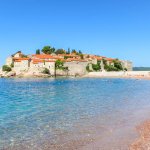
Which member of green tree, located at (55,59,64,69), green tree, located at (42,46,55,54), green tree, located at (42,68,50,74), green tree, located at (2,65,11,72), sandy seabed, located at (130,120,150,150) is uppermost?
green tree, located at (42,46,55,54)

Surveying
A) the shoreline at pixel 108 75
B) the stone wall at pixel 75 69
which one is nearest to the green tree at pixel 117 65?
the shoreline at pixel 108 75

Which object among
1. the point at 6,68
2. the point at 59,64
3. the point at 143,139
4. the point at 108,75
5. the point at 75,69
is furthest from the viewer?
the point at 75,69

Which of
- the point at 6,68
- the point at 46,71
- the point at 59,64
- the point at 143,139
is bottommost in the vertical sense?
the point at 143,139

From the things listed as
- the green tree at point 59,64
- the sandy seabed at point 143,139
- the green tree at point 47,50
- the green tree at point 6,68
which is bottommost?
the sandy seabed at point 143,139

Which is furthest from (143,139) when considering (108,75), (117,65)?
(117,65)

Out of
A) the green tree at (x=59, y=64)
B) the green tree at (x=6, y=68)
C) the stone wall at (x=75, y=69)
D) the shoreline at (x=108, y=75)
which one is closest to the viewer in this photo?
the shoreline at (x=108, y=75)

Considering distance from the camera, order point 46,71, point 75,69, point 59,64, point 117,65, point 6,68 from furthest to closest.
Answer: point 117,65, point 75,69, point 6,68, point 59,64, point 46,71

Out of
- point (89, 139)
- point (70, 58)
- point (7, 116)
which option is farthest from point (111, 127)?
point (70, 58)

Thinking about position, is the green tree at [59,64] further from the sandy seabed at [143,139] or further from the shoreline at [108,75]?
the sandy seabed at [143,139]

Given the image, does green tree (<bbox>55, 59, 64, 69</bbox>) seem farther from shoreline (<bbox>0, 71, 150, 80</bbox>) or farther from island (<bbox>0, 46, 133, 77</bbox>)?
shoreline (<bbox>0, 71, 150, 80</bbox>)

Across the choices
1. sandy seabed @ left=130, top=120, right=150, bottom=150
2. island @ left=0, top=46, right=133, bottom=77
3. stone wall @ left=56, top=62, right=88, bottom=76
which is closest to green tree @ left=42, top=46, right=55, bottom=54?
island @ left=0, top=46, right=133, bottom=77

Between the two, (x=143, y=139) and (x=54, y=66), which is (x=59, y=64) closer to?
(x=54, y=66)

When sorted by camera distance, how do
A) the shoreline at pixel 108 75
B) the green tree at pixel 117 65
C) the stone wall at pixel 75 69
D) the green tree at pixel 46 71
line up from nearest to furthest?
1. the shoreline at pixel 108 75
2. the green tree at pixel 46 71
3. the stone wall at pixel 75 69
4. the green tree at pixel 117 65

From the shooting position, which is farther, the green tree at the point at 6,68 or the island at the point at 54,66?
the green tree at the point at 6,68
